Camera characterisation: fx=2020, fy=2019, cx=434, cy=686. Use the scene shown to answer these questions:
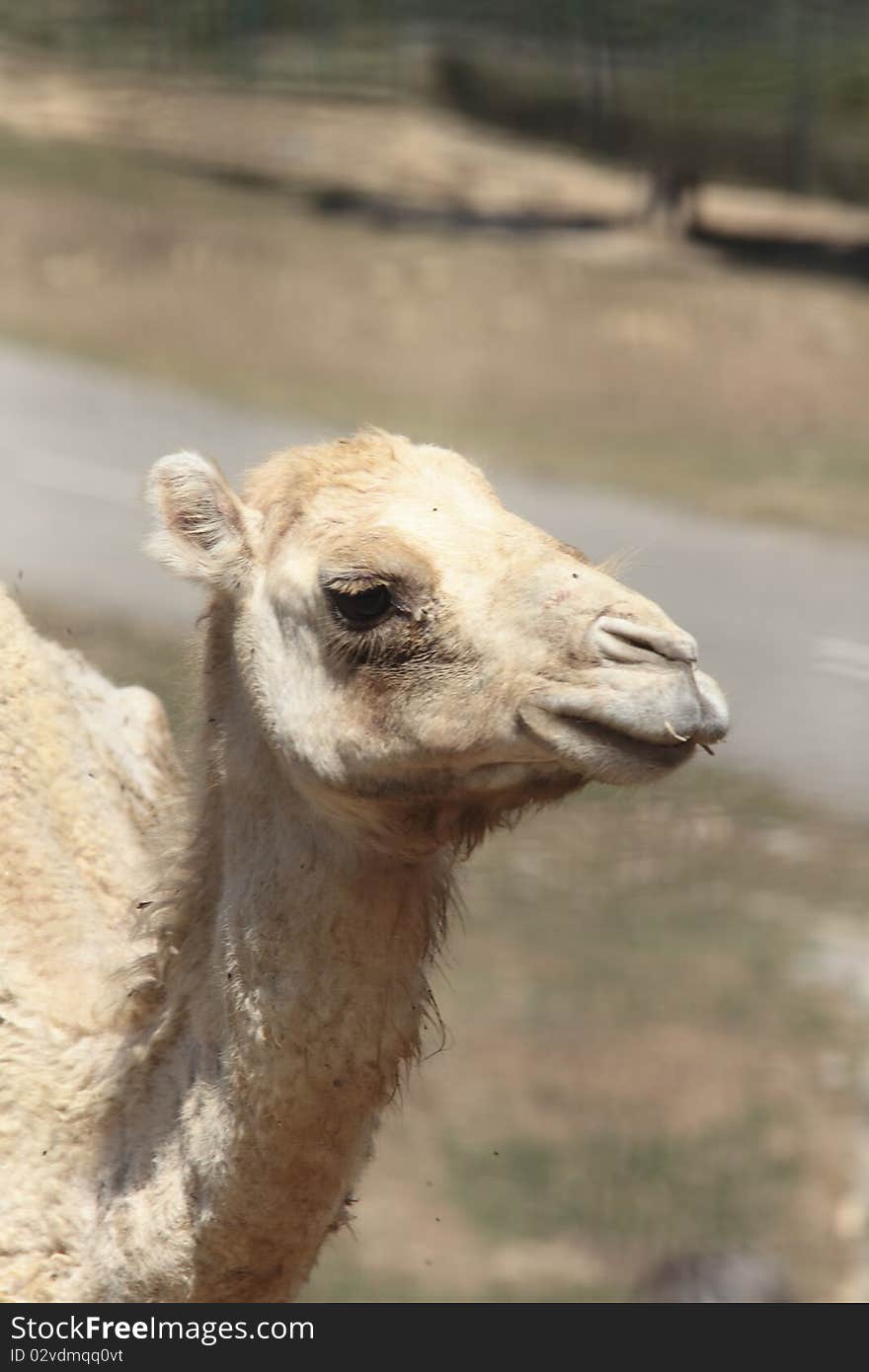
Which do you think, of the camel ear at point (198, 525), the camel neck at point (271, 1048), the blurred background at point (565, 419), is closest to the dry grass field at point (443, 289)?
the blurred background at point (565, 419)

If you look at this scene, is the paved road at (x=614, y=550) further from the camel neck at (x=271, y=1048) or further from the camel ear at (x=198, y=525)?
the camel neck at (x=271, y=1048)

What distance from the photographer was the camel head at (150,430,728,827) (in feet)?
10.9

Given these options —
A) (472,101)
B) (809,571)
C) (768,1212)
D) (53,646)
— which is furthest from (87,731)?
(472,101)

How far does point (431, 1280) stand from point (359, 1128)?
2639 millimetres

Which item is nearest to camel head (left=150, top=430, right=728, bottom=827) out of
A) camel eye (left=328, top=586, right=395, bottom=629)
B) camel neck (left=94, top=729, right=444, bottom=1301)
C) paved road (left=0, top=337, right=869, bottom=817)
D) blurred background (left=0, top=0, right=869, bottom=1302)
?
camel eye (left=328, top=586, right=395, bottom=629)

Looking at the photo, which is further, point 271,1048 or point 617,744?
point 271,1048

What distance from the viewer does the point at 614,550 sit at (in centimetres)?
1322

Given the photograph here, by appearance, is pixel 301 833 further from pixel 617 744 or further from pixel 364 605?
pixel 617 744

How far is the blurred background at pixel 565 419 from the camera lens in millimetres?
6719

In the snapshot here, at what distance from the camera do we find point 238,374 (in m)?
18.3

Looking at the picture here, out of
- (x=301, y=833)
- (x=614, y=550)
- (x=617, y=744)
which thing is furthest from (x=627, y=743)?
(x=614, y=550)

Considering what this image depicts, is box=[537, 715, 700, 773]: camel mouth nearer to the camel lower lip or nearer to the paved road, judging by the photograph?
the camel lower lip

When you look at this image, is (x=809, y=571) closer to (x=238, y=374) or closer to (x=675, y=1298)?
(x=238, y=374)

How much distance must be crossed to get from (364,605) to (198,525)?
457 mm
